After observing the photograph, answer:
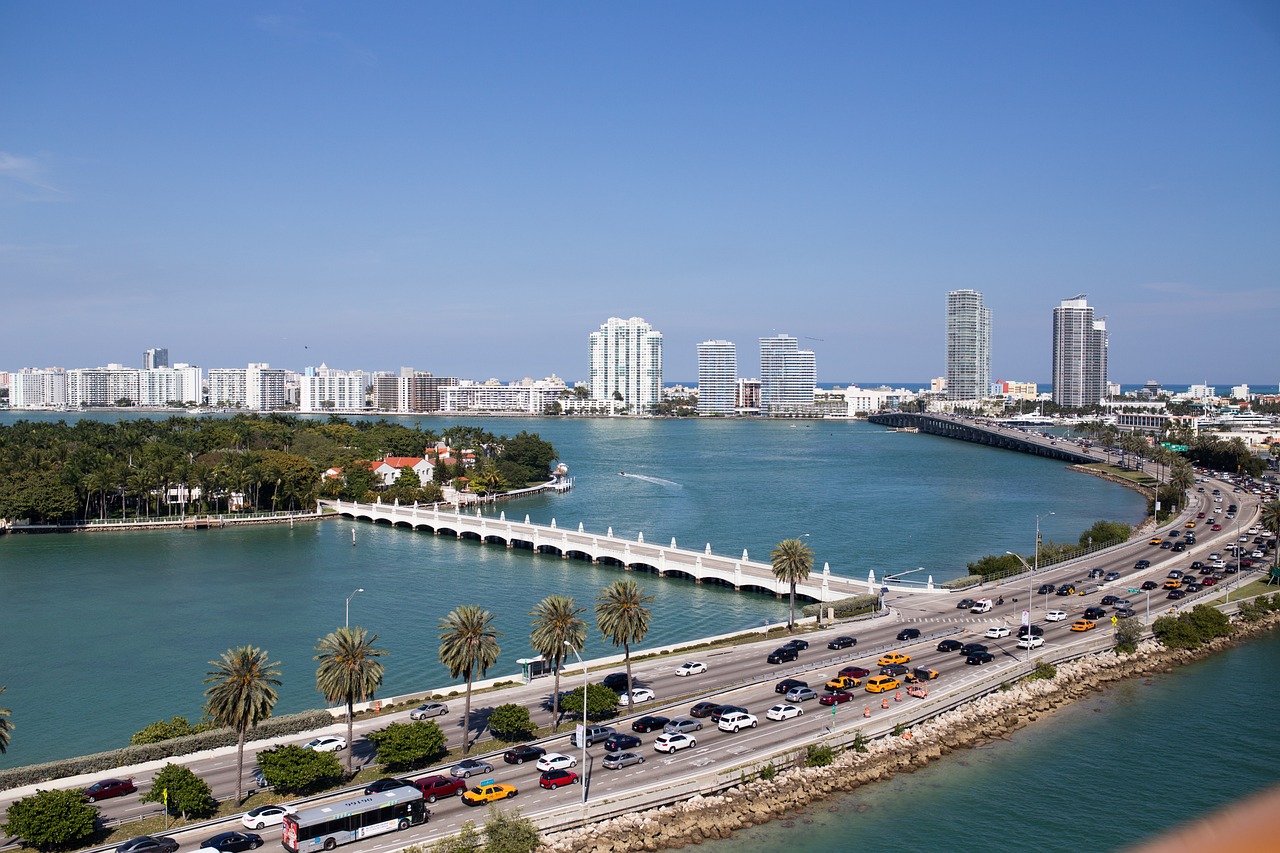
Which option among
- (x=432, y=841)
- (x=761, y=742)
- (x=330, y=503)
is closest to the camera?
(x=432, y=841)

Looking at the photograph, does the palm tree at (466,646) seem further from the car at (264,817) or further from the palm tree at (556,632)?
the car at (264,817)

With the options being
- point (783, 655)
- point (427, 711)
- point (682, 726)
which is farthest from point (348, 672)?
point (783, 655)

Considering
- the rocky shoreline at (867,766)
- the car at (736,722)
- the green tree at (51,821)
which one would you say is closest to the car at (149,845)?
the green tree at (51,821)

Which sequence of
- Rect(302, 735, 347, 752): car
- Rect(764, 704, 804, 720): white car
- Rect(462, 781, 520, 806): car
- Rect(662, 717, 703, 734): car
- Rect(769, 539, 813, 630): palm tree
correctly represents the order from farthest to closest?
Rect(769, 539, 813, 630): palm tree, Rect(764, 704, 804, 720): white car, Rect(662, 717, 703, 734): car, Rect(302, 735, 347, 752): car, Rect(462, 781, 520, 806): car

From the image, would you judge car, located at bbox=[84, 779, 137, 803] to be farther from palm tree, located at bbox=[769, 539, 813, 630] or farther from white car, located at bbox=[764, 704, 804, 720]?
palm tree, located at bbox=[769, 539, 813, 630]

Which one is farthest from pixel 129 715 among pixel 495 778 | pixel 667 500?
pixel 667 500

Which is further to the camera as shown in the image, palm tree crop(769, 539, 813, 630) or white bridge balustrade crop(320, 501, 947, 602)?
white bridge balustrade crop(320, 501, 947, 602)

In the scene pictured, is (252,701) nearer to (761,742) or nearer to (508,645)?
(761,742)

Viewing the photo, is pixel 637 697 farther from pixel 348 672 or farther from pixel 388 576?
pixel 388 576

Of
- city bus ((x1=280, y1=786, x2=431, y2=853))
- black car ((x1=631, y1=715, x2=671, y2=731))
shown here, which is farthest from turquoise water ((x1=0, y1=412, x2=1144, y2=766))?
city bus ((x1=280, y1=786, x2=431, y2=853))
